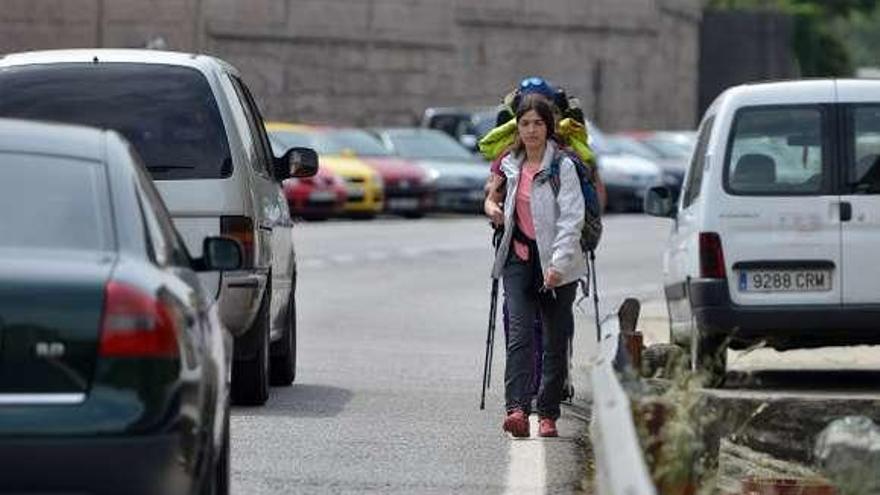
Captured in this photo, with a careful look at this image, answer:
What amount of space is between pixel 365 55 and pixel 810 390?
50696 millimetres

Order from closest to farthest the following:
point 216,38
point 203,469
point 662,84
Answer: point 203,469
point 216,38
point 662,84

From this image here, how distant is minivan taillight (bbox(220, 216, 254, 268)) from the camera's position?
47.0 feet

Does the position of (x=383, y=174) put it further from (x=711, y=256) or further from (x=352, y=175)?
(x=711, y=256)

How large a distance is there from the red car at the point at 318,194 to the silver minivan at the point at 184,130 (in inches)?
1081

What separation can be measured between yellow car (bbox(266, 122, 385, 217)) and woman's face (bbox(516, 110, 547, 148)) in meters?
29.1

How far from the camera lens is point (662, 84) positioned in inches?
3051

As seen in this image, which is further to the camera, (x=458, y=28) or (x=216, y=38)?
(x=458, y=28)

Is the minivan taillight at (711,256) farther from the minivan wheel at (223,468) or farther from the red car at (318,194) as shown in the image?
the red car at (318,194)

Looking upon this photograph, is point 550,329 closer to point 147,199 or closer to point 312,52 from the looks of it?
point 147,199

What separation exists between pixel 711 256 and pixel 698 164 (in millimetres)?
973

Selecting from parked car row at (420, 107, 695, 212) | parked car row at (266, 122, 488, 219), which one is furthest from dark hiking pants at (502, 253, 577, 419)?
parked car row at (420, 107, 695, 212)

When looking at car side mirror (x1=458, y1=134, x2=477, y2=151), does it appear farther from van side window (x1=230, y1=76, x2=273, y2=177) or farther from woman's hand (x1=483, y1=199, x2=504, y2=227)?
woman's hand (x1=483, y1=199, x2=504, y2=227)

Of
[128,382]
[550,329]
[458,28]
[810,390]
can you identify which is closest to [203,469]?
[128,382]

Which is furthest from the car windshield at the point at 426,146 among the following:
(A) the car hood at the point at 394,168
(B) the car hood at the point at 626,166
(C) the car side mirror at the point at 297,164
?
(C) the car side mirror at the point at 297,164
